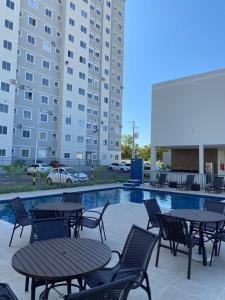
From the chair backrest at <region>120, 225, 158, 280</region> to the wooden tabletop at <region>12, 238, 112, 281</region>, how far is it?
0.43m

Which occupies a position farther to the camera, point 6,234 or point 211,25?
point 211,25

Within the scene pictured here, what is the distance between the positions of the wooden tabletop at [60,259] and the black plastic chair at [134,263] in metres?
0.29

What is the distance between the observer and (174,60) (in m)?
29.4

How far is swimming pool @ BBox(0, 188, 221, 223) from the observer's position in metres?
12.6

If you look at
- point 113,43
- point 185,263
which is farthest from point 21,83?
point 185,263

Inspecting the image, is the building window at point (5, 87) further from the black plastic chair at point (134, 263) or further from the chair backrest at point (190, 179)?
the black plastic chair at point (134, 263)

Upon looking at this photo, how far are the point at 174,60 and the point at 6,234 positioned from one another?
27.4 m

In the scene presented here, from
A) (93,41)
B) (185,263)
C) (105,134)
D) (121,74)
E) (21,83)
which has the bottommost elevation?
(185,263)

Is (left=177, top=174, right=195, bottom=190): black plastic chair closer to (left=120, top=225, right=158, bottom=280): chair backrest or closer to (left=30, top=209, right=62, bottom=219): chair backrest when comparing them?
(left=30, top=209, right=62, bottom=219): chair backrest

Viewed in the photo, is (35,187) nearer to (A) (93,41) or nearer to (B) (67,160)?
(B) (67,160)

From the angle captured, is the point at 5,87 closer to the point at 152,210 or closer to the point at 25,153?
the point at 25,153

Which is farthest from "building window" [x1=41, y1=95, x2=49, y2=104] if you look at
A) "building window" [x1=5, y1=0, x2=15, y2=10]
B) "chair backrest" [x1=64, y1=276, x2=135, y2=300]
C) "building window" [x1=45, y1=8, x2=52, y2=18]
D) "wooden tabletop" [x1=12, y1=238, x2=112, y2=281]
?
"chair backrest" [x1=64, y1=276, x2=135, y2=300]

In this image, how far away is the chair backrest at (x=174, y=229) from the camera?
4.59 m

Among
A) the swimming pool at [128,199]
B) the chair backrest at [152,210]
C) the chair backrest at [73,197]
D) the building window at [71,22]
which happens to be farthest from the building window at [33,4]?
the chair backrest at [152,210]
